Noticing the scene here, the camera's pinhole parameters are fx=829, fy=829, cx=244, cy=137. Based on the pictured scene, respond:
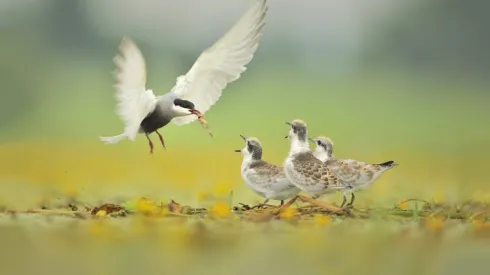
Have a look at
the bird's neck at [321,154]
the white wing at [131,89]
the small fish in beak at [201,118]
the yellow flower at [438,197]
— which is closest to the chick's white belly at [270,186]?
the bird's neck at [321,154]

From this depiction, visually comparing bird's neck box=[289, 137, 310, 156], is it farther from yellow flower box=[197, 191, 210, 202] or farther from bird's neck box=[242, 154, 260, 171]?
yellow flower box=[197, 191, 210, 202]

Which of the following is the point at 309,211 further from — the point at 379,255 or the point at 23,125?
the point at 23,125

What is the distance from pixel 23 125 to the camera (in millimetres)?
2420

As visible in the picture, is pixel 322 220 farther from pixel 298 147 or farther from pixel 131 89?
pixel 131 89

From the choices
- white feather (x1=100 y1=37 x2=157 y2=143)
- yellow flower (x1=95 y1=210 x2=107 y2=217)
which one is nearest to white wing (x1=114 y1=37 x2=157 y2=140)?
white feather (x1=100 y1=37 x2=157 y2=143)

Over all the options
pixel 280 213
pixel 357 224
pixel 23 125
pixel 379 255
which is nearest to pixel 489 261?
pixel 379 255

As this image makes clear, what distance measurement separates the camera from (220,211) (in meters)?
2.12

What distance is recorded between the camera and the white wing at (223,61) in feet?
7.27

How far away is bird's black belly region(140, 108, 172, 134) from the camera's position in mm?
2215

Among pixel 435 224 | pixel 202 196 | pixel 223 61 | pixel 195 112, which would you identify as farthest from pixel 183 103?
pixel 435 224

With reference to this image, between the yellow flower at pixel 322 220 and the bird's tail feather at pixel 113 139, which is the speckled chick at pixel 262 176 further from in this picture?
the bird's tail feather at pixel 113 139

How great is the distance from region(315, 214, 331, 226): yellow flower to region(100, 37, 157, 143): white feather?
1.72 ft

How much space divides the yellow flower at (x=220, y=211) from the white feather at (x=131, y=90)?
301 mm

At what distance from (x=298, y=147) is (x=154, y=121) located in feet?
1.34
